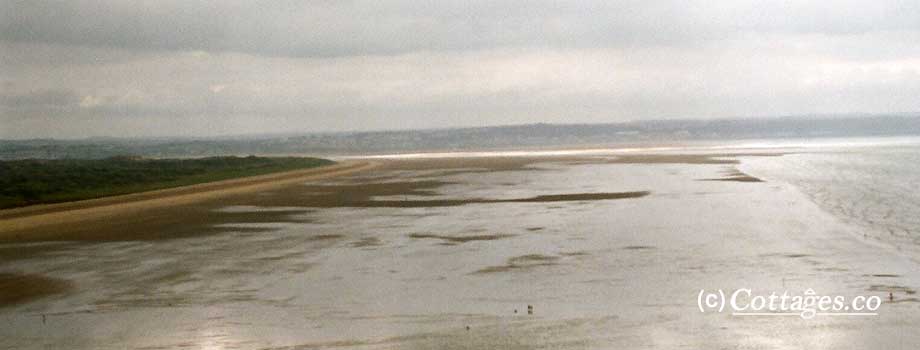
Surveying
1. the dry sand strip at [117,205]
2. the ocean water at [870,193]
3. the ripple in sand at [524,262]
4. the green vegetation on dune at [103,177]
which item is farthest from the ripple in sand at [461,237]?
the green vegetation on dune at [103,177]

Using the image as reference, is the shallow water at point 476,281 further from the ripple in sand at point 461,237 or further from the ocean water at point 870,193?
the ocean water at point 870,193

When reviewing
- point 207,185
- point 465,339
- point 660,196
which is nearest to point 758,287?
point 465,339

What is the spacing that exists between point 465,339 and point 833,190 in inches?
995

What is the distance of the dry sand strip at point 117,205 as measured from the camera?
28.4m

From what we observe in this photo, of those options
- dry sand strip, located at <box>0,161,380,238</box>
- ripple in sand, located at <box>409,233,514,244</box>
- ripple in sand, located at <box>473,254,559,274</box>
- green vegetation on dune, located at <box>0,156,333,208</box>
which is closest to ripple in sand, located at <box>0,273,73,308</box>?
ripple in sand, located at <box>473,254,559,274</box>

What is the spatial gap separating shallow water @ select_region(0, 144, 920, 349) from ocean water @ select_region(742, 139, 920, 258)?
650 mm

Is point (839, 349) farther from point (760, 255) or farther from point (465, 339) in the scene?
point (760, 255)

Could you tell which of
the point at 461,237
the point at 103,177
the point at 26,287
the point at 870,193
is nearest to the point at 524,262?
the point at 461,237

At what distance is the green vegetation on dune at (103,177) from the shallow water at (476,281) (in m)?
15.9

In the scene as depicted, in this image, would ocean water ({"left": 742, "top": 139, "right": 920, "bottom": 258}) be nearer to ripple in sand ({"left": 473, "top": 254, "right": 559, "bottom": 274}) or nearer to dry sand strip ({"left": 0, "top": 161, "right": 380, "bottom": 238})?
ripple in sand ({"left": 473, "top": 254, "right": 559, "bottom": 274})

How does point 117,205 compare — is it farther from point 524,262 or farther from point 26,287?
point 524,262

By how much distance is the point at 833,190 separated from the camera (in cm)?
3216

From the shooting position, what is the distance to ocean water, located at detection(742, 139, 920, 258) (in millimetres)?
19375

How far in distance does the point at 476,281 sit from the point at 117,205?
909 inches
